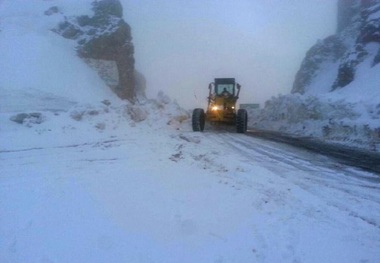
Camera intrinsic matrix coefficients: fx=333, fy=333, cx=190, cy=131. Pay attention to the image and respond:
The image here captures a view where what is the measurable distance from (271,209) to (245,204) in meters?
0.39

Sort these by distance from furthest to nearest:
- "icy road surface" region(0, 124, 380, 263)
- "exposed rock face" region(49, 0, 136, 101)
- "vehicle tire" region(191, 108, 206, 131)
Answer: "exposed rock face" region(49, 0, 136, 101) < "vehicle tire" region(191, 108, 206, 131) < "icy road surface" region(0, 124, 380, 263)

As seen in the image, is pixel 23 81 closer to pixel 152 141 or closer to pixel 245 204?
pixel 152 141

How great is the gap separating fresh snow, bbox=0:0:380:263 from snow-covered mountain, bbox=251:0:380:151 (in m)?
6.33

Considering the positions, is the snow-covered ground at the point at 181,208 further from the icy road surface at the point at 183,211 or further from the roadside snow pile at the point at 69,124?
the roadside snow pile at the point at 69,124

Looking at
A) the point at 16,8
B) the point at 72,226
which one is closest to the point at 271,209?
the point at 72,226

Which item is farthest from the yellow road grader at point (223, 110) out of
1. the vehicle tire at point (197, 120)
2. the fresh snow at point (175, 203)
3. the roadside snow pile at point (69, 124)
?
the fresh snow at point (175, 203)

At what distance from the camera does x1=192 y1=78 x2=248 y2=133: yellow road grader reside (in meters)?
16.8

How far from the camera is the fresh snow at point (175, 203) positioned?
3.55m

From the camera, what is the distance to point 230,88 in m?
18.9

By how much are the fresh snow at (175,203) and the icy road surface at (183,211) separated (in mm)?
15

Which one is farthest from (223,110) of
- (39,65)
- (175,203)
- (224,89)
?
(39,65)

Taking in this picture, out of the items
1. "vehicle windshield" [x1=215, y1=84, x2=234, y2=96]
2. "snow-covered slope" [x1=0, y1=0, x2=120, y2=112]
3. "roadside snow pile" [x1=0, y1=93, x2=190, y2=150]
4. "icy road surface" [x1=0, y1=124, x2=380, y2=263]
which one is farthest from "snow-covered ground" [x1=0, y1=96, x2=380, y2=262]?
"snow-covered slope" [x1=0, y1=0, x2=120, y2=112]

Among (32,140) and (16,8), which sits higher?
(16,8)

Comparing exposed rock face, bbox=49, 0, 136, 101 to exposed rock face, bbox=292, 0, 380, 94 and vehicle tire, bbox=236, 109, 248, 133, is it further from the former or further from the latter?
exposed rock face, bbox=292, 0, 380, 94
